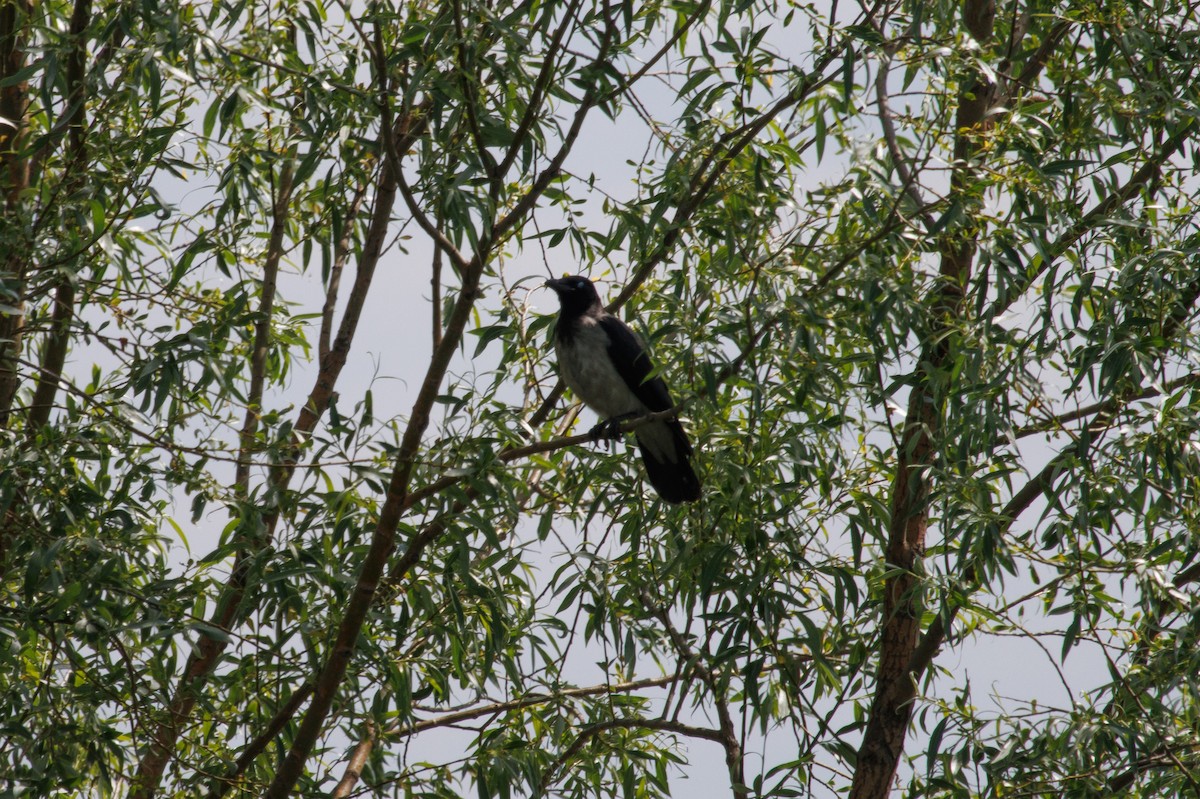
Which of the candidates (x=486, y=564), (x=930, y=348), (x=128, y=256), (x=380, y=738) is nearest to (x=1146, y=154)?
(x=930, y=348)

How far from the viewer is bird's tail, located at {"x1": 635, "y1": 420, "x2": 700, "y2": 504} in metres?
5.41

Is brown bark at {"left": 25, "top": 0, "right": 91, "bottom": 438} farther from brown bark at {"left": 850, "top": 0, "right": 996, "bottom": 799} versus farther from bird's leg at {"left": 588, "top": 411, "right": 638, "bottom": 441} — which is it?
brown bark at {"left": 850, "top": 0, "right": 996, "bottom": 799}

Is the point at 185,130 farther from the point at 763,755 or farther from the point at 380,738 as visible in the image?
the point at 763,755

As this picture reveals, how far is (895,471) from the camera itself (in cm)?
514

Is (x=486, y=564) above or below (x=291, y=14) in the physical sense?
below

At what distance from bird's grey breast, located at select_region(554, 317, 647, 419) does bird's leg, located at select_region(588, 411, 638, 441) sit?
0.14 ft

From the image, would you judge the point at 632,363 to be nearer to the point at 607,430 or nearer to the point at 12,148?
the point at 607,430

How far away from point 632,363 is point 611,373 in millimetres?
128

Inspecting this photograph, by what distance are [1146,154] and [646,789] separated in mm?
3071

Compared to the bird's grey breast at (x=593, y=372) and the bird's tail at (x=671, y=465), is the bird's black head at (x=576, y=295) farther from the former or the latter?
the bird's tail at (x=671, y=465)

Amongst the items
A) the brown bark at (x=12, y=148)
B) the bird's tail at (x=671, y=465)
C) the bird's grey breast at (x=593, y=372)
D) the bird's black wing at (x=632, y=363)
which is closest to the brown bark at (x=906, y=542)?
the bird's tail at (x=671, y=465)

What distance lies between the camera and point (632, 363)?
20.1 feet

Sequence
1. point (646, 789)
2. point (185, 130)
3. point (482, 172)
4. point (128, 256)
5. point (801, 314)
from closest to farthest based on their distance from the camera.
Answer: point (801, 314) < point (482, 172) < point (185, 130) < point (128, 256) < point (646, 789)

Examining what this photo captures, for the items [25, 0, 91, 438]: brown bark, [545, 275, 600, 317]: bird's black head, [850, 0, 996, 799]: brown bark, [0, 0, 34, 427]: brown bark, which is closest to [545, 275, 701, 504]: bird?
[545, 275, 600, 317]: bird's black head
